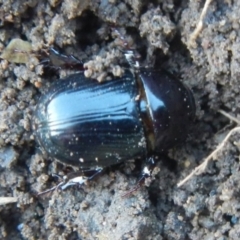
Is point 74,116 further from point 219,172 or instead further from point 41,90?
point 219,172

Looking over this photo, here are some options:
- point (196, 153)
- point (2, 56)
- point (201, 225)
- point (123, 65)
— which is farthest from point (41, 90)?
point (201, 225)

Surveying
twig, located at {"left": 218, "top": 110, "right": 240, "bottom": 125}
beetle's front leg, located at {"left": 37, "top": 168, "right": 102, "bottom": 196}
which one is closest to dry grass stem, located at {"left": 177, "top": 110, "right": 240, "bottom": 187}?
twig, located at {"left": 218, "top": 110, "right": 240, "bottom": 125}

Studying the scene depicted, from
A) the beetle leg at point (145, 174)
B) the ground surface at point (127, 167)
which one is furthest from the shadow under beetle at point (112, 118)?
the ground surface at point (127, 167)

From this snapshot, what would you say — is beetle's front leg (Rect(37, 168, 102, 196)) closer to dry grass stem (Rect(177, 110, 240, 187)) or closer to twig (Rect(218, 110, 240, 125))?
dry grass stem (Rect(177, 110, 240, 187))

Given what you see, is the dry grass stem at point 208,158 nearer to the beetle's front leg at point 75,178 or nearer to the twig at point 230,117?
the twig at point 230,117

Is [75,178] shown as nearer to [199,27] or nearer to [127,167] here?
[127,167]

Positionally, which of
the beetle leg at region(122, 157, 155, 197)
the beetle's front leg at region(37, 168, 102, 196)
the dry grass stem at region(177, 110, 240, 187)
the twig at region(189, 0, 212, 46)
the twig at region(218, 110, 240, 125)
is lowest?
the beetle's front leg at region(37, 168, 102, 196)

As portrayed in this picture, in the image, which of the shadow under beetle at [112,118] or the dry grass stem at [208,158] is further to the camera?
the dry grass stem at [208,158]

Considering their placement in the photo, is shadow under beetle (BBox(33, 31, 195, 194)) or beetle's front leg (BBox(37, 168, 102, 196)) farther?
beetle's front leg (BBox(37, 168, 102, 196))

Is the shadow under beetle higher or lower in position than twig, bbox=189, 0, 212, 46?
lower
